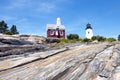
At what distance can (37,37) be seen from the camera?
1678 inches

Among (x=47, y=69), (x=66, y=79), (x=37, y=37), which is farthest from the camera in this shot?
(x=37, y=37)

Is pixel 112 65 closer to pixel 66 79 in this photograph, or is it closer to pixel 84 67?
pixel 84 67

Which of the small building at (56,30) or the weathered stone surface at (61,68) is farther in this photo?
the small building at (56,30)

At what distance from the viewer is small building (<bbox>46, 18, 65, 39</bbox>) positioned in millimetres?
81637

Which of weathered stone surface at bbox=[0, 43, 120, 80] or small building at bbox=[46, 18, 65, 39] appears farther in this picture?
small building at bbox=[46, 18, 65, 39]

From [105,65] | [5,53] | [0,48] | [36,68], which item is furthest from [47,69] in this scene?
[0,48]

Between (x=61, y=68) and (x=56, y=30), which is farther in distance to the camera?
(x=56, y=30)

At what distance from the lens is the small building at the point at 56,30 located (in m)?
81.6

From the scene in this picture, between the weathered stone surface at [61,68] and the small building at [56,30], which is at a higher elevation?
the small building at [56,30]

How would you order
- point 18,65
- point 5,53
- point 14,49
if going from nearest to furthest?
point 18,65 → point 5,53 → point 14,49

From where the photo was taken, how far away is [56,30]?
267 ft

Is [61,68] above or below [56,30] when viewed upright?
below

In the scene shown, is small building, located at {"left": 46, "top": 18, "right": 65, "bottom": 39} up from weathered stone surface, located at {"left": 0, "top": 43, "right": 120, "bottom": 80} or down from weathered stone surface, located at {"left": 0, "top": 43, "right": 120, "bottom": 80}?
up

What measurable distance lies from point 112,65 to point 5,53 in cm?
637
